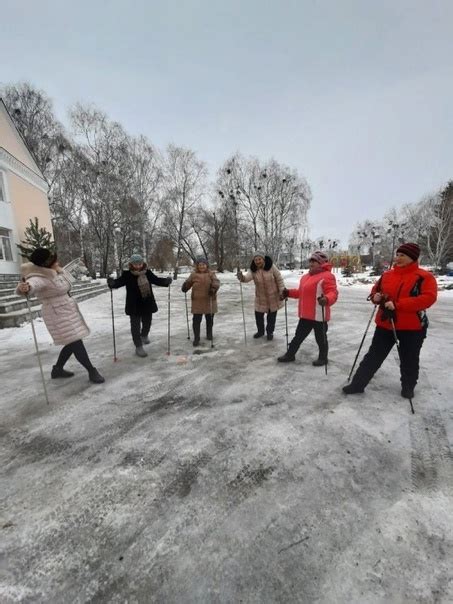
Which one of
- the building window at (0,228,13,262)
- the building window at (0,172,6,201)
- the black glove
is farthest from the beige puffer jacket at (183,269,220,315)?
the building window at (0,172,6,201)

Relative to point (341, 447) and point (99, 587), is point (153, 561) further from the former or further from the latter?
point (341, 447)

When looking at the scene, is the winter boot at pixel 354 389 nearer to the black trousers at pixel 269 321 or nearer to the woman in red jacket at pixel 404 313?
the woman in red jacket at pixel 404 313

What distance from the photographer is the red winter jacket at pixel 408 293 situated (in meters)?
2.90

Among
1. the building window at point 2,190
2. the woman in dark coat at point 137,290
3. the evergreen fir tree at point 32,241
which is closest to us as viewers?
the woman in dark coat at point 137,290

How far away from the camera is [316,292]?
4.07 metres

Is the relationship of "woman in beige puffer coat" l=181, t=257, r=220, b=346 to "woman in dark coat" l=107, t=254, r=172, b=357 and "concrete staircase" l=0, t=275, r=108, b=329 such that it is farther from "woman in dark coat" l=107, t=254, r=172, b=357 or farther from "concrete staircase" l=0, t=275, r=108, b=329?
"concrete staircase" l=0, t=275, r=108, b=329

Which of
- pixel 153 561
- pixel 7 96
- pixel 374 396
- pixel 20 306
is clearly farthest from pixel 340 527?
pixel 7 96

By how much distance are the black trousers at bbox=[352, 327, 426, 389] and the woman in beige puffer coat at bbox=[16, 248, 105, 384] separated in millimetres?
3288

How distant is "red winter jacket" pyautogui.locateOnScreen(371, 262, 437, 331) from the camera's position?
9.51ft

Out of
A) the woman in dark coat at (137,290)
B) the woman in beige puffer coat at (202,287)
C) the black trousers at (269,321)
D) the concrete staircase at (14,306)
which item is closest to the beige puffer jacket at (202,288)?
the woman in beige puffer coat at (202,287)

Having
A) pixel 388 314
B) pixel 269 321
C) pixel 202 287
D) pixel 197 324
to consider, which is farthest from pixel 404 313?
pixel 197 324

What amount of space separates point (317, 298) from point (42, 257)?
3505 millimetres

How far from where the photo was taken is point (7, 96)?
21.1 metres

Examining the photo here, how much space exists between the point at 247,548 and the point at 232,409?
149 cm
